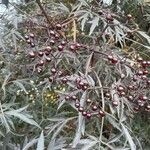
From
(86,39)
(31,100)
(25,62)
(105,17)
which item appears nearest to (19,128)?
(31,100)

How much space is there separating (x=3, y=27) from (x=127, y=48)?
44 centimetres

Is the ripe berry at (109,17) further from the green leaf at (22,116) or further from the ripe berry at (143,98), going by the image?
the green leaf at (22,116)

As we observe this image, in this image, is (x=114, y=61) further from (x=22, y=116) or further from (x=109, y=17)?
(x=22, y=116)

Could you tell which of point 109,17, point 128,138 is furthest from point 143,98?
point 109,17

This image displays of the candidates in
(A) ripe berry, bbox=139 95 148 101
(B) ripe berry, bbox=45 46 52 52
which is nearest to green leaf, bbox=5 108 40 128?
(B) ripe berry, bbox=45 46 52 52

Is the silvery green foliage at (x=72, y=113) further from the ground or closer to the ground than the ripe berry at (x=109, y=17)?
closer to the ground

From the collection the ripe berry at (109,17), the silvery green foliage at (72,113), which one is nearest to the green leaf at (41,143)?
the silvery green foliage at (72,113)

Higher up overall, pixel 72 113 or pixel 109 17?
pixel 109 17

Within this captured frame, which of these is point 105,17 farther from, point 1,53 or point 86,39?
point 1,53

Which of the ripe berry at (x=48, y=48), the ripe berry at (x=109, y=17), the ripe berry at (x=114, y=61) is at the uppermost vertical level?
the ripe berry at (x=109, y=17)

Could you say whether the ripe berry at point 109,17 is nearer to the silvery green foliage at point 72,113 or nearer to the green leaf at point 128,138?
the silvery green foliage at point 72,113

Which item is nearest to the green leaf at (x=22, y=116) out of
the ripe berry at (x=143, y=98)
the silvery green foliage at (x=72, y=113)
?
the silvery green foliage at (x=72, y=113)

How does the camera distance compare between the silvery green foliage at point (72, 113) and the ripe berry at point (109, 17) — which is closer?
the silvery green foliage at point (72, 113)

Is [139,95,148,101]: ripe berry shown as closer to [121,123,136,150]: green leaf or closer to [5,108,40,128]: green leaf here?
[121,123,136,150]: green leaf
